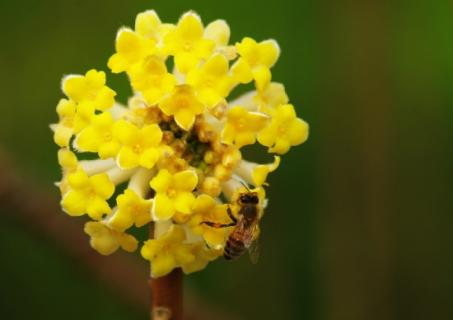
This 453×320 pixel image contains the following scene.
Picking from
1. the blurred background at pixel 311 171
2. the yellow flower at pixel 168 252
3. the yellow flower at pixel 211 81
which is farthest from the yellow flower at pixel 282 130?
the blurred background at pixel 311 171

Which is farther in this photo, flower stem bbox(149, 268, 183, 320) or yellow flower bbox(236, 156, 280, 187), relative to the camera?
yellow flower bbox(236, 156, 280, 187)

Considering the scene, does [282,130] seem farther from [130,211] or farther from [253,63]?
[130,211]

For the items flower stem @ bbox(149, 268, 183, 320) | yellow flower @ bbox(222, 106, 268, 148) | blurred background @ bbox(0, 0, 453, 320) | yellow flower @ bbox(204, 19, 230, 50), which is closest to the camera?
flower stem @ bbox(149, 268, 183, 320)

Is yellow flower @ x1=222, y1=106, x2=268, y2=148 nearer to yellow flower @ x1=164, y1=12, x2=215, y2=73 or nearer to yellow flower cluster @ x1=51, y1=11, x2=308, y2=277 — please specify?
yellow flower cluster @ x1=51, y1=11, x2=308, y2=277

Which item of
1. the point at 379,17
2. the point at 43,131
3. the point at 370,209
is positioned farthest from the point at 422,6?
the point at 43,131

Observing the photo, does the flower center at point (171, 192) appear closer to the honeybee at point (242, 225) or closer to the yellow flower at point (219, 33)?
the honeybee at point (242, 225)

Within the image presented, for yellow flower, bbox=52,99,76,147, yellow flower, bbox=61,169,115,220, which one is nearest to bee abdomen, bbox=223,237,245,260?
yellow flower, bbox=61,169,115,220

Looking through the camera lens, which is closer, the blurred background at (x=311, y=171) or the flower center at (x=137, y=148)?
the flower center at (x=137, y=148)
